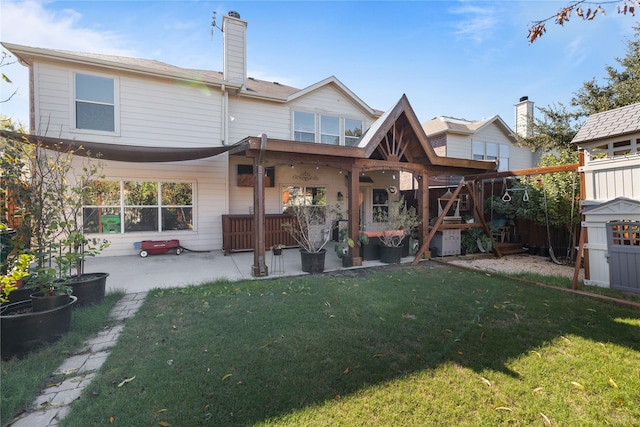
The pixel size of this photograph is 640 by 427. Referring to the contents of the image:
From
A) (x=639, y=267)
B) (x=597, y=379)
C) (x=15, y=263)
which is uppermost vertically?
(x=15, y=263)

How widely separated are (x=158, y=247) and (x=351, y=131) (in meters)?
8.26

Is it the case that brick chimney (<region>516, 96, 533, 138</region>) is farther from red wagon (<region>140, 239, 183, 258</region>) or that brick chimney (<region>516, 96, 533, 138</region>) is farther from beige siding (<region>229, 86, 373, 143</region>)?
red wagon (<region>140, 239, 183, 258</region>)

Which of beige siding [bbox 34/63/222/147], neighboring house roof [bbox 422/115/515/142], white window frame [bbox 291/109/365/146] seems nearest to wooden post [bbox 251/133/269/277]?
beige siding [bbox 34/63/222/147]

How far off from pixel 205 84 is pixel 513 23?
8107mm

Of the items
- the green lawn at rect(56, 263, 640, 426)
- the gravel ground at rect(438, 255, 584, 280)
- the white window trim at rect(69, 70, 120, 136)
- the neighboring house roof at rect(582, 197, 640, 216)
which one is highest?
the white window trim at rect(69, 70, 120, 136)

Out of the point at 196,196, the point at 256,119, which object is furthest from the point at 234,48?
the point at 196,196

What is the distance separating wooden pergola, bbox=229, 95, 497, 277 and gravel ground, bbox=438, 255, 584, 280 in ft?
4.13

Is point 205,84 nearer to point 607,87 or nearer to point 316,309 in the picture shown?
point 316,309

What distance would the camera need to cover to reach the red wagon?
805 centimetres

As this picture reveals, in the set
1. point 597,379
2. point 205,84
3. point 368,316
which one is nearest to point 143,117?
point 205,84

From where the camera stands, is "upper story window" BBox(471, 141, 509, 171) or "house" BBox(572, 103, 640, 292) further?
"upper story window" BBox(471, 141, 509, 171)

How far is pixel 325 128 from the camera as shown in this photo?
1109cm

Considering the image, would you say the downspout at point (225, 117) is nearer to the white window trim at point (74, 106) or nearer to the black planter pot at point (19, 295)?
the white window trim at point (74, 106)

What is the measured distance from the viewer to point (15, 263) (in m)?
3.00
